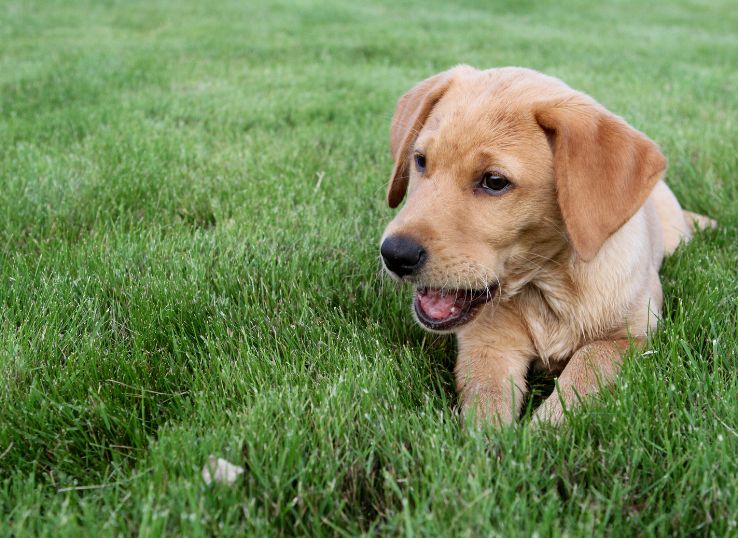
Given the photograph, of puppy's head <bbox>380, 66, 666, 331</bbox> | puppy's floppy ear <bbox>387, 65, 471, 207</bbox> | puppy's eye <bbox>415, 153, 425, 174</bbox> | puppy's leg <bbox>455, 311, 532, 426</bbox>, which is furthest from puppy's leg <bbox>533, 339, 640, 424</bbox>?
puppy's floppy ear <bbox>387, 65, 471, 207</bbox>

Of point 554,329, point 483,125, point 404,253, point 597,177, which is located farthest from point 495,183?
point 554,329

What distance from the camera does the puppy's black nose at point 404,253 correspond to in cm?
226

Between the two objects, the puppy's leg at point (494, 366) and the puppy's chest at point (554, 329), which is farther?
the puppy's chest at point (554, 329)

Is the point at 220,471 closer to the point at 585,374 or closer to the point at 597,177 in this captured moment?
the point at 585,374

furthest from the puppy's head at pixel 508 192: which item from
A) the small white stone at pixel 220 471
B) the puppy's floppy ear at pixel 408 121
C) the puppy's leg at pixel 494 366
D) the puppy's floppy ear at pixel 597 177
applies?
the small white stone at pixel 220 471

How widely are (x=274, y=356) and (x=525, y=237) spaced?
1.00 m

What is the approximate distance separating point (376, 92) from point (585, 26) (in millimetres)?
8319

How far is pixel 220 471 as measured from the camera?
173 cm

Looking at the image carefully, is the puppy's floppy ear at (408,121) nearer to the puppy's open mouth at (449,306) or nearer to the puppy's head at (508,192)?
the puppy's head at (508,192)

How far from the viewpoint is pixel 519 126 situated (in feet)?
8.09

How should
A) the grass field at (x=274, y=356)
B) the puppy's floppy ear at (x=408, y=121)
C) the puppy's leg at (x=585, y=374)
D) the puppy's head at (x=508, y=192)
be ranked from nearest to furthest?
the grass field at (x=274, y=356)
the puppy's leg at (x=585, y=374)
the puppy's head at (x=508, y=192)
the puppy's floppy ear at (x=408, y=121)

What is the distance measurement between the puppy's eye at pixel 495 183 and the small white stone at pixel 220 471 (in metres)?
1.30

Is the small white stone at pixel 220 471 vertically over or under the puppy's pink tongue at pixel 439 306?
under

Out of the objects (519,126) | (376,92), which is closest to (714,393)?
(519,126)
